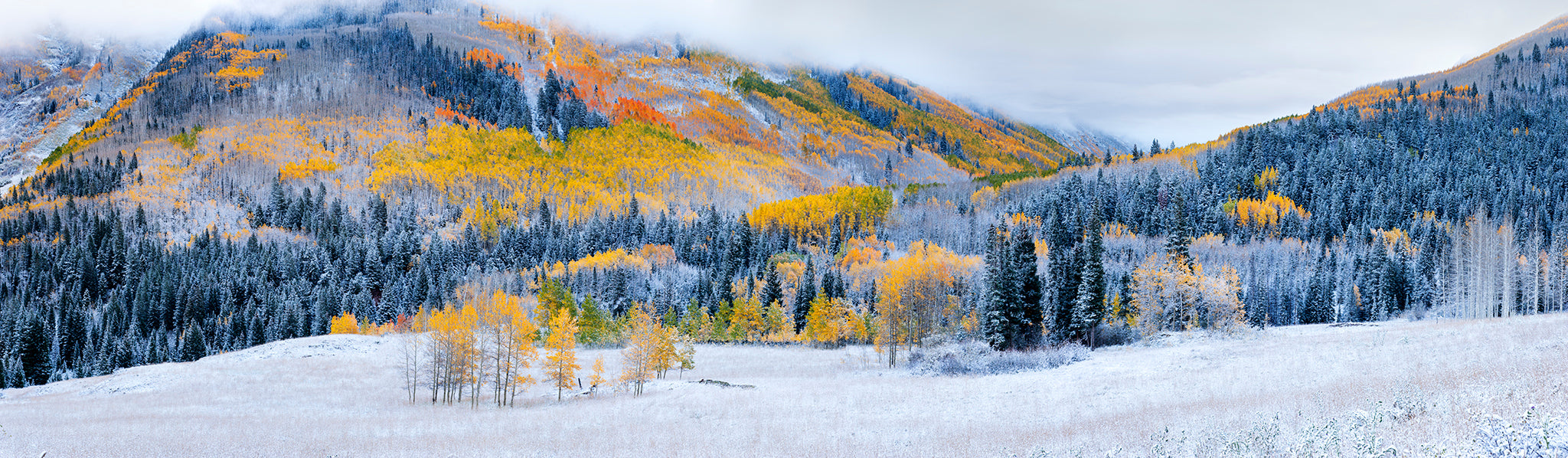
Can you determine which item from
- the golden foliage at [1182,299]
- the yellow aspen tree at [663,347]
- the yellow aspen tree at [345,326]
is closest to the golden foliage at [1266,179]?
the golden foliage at [1182,299]

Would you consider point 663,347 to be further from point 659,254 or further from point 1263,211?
point 1263,211

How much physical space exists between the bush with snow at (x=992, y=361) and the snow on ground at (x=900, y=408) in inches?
67.1

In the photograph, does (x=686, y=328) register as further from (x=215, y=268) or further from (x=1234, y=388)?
(x=215, y=268)

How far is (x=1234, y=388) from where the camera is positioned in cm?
2548

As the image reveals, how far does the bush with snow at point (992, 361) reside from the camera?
4356 centimetres

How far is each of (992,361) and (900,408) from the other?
1674cm

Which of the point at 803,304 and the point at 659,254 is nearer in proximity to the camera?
the point at 803,304

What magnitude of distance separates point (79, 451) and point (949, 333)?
6275 centimetres

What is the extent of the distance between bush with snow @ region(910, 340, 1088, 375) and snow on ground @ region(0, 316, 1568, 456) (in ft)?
5.59

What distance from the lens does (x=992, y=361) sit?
45.5 metres

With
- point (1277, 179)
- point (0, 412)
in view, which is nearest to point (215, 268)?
point (0, 412)

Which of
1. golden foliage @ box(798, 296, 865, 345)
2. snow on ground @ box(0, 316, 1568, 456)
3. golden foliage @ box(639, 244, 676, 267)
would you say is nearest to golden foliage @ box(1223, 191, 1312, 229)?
golden foliage @ box(639, 244, 676, 267)

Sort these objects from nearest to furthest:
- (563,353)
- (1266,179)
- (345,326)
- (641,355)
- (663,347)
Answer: (563,353)
(641,355)
(663,347)
(345,326)
(1266,179)

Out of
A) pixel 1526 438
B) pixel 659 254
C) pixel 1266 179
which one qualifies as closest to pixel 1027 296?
pixel 1526 438
